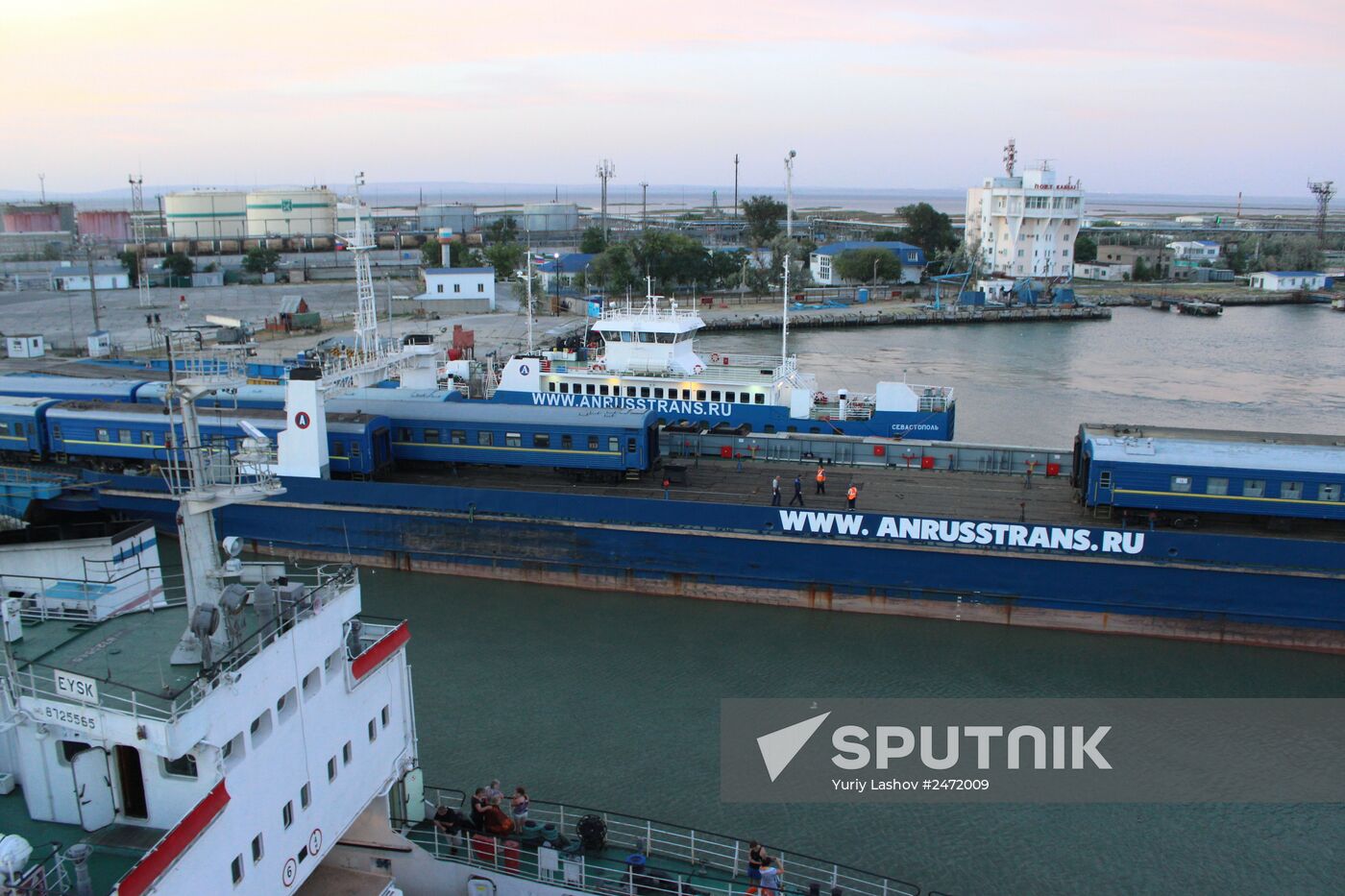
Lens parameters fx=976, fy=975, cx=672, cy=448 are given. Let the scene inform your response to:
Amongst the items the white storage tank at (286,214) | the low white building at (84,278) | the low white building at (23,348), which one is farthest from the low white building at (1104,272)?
the low white building at (23,348)

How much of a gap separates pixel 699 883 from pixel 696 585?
875 centimetres

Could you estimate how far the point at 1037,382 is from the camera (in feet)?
141

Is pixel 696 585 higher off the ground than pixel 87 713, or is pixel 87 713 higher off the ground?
pixel 87 713

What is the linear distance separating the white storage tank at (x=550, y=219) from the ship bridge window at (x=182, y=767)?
11368 cm

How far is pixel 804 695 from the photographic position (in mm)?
15203

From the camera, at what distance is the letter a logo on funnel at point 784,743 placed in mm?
13469

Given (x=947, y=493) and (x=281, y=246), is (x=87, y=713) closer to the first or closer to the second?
(x=947, y=493)

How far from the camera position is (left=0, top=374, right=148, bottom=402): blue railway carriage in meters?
24.0

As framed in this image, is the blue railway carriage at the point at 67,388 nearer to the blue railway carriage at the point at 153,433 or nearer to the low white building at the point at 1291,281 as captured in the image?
the blue railway carriage at the point at 153,433

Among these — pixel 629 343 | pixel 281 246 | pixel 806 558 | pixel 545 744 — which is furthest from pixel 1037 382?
pixel 281 246

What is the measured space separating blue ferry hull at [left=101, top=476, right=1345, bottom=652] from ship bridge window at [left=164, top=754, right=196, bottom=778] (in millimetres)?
11285

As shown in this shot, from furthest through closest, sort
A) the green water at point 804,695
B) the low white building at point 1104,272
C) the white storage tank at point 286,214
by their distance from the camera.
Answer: the white storage tank at point 286,214, the low white building at point 1104,272, the green water at point 804,695

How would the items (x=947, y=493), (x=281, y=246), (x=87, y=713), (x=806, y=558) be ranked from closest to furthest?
(x=87, y=713)
(x=806, y=558)
(x=947, y=493)
(x=281, y=246)

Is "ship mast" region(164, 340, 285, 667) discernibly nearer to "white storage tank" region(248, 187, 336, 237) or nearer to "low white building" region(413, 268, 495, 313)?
"low white building" region(413, 268, 495, 313)
